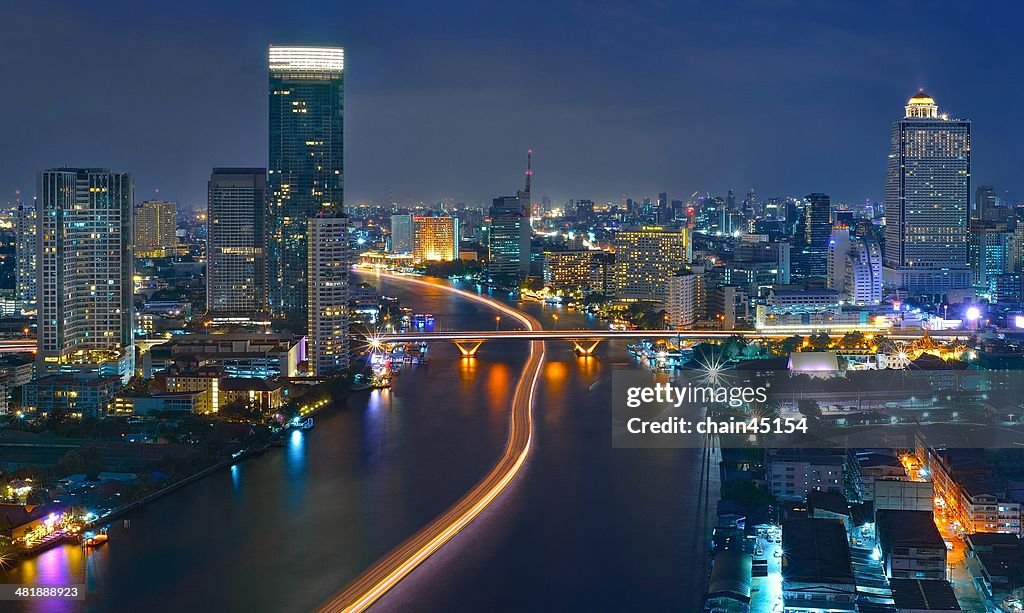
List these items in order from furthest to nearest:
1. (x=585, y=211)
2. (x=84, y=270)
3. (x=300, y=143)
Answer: (x=585, y=211)
(x=300, y=143)
(x=84, y=270)

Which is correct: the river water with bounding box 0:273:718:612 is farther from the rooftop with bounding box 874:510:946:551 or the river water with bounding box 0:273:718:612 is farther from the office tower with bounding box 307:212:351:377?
the office tower with bounding box 307:212:351:377

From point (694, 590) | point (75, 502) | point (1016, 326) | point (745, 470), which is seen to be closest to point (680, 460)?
point (745, 470)

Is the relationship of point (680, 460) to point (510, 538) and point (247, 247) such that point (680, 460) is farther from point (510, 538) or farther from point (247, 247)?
point (247, 247)

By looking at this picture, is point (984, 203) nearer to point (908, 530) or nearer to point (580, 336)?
point (580, 336)

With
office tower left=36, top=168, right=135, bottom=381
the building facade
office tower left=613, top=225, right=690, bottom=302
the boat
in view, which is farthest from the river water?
the building facade

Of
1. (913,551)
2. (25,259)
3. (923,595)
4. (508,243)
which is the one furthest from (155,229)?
(923,595)
